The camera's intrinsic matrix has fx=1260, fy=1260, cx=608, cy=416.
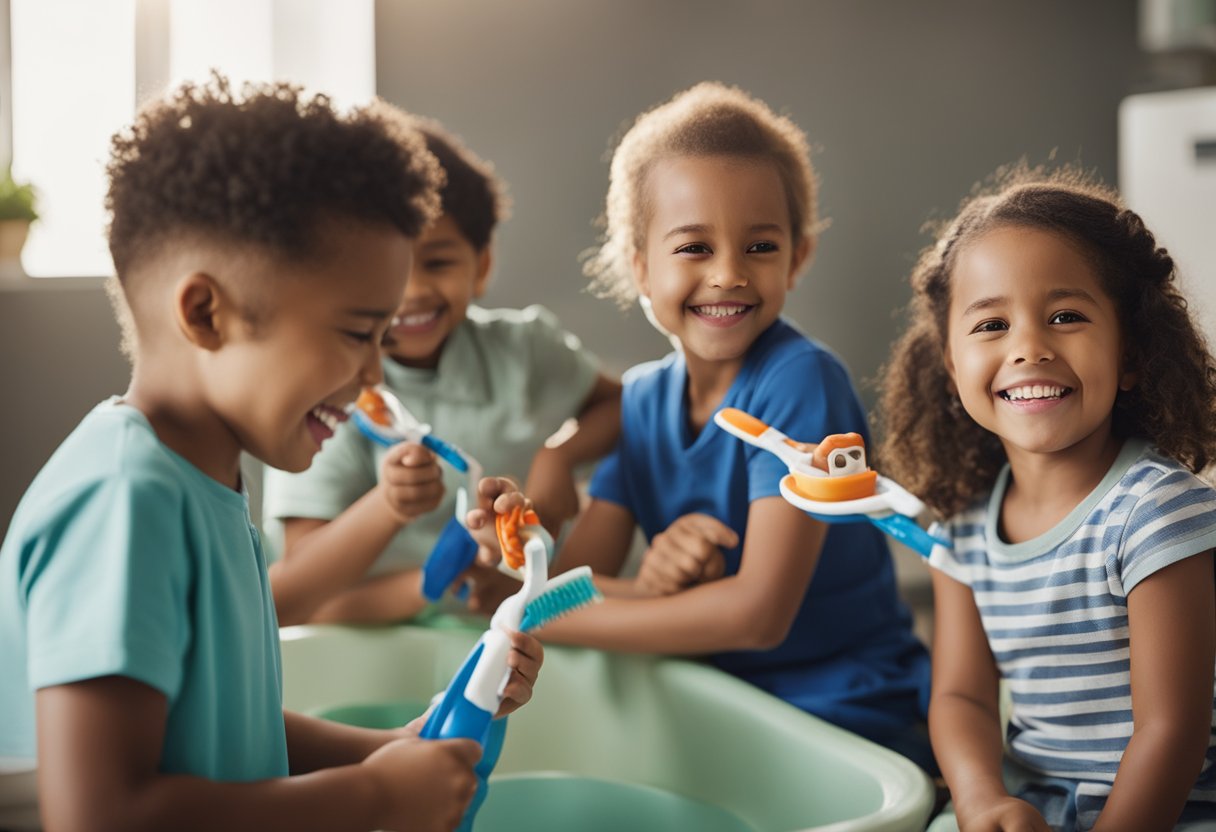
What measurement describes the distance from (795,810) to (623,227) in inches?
19.7

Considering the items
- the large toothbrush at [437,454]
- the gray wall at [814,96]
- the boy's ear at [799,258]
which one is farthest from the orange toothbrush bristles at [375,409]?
the gray wall at [814,96]

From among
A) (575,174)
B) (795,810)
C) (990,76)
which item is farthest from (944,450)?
(990,76)

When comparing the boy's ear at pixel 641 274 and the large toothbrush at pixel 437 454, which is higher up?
the boy's ear at pixel 641 274

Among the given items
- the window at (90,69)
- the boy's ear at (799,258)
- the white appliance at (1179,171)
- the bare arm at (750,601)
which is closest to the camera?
the bare arm at (750,601)

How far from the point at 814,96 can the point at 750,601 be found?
4.70ft

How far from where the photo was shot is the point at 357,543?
1.06 metres

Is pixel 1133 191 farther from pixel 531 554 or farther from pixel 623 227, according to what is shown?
pixel 531 554

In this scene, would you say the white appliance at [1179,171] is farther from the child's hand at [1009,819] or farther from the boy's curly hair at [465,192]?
the child's hand at [1009,819]

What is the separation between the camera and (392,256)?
646 millimetres

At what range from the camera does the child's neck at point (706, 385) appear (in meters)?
1.03

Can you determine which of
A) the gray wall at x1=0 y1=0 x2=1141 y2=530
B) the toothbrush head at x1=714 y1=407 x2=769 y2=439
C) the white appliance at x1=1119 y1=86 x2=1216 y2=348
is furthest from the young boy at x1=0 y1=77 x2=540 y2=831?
the white appliance at x1=1119 y1=86 x2=1216 y2=348

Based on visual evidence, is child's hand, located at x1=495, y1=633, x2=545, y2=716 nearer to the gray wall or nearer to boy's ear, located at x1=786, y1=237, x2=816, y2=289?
boy's ear, located at x1=786, y1=237, x2=816, y2=289

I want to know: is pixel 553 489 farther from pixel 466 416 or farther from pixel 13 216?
pixel 13 216

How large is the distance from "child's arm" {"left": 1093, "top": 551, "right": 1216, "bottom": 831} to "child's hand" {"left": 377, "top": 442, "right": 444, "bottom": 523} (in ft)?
1.66
